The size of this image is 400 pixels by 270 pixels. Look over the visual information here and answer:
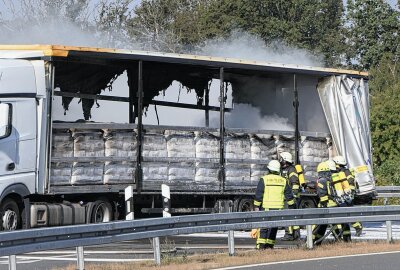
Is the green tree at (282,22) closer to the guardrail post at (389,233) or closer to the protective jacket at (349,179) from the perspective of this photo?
the protective jacket at (349,179)

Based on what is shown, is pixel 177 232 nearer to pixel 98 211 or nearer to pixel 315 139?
pixel 98 211

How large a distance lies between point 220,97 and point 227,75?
3.03ft

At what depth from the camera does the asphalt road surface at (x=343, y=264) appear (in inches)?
574

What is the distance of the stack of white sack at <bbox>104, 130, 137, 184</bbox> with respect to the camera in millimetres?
20562

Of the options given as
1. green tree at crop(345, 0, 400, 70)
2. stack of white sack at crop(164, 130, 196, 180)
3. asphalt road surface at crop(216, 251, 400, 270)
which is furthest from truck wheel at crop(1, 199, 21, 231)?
green tree at crop(345, 0, 400, 70)

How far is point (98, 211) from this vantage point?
2081 centimetres

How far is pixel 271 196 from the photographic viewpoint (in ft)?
57.0

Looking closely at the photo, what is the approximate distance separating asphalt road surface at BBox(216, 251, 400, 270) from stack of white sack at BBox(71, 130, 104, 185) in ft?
18.7

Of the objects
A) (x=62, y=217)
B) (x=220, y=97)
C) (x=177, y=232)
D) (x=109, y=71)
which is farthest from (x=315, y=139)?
(x=177, y=232)

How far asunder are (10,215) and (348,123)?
845 centimetres

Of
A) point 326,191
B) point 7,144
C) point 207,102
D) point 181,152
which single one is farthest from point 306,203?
point 7,144

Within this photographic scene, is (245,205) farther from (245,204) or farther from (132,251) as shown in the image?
(132,251)

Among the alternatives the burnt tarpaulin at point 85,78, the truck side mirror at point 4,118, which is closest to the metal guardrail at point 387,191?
the burnt tarpaulin at point 85,78

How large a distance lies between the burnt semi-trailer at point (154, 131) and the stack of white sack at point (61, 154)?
0.02m
